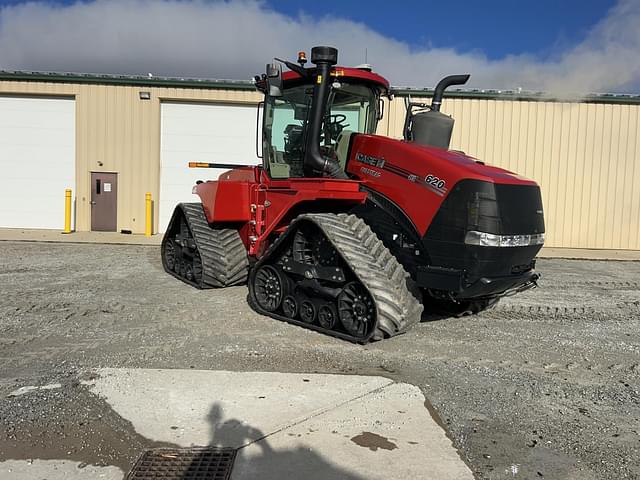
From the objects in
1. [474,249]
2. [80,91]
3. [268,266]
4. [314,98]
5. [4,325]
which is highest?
[80,91]

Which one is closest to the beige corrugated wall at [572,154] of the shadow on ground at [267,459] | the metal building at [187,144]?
the metal building at [187,144]

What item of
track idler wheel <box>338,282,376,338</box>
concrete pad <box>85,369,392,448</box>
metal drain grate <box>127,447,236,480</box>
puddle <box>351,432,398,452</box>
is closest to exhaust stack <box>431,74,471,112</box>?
track idler wheel <box>338,282,376,338</box>

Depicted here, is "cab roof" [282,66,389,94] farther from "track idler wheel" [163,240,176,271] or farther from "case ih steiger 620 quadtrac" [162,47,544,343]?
"track idler wheel" [163,240,176,271]

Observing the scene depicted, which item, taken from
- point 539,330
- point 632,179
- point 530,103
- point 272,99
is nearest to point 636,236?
point 632,179

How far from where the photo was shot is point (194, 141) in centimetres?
1634

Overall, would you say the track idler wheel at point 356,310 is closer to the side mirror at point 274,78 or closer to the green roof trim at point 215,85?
the side mirror at point 274,78

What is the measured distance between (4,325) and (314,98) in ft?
13.3

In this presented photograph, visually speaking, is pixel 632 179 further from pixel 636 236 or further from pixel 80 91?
pixel 80 91

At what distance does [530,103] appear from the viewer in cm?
1523

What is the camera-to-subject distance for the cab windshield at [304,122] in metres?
6.39

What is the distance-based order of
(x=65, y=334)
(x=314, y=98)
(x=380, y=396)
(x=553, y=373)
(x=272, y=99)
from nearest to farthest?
(x=380, y=396) → (x=553, y=373) → (x=65, y=334) → (x=314, y=98) → (x=272, y=99)

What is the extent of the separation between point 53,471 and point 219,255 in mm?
4908

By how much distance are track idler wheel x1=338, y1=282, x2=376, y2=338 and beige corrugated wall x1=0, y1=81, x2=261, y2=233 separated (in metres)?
11.6

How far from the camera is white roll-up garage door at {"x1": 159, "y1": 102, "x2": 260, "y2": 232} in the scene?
639 inches
